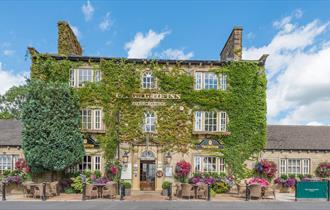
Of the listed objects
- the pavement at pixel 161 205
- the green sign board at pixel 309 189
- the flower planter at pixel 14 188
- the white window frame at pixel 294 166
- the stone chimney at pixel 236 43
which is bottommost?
the flower planter at pixel 14 188

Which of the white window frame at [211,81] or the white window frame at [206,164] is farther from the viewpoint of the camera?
the white window frame at [211,81]

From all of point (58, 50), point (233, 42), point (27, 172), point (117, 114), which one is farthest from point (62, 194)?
point (233, 42)

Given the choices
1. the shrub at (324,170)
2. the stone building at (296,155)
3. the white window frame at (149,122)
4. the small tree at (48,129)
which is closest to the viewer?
the small tree at (48,129)

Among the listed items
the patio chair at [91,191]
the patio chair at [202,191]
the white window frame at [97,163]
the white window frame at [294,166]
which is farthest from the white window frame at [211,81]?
the patio chair at [91,191]

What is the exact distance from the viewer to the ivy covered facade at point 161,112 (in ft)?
67.0

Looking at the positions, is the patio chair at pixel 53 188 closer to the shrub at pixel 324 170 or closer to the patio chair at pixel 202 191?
the patio chair at pixel 202 191

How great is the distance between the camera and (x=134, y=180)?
801 inches

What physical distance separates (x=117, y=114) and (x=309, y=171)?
44.3 ft

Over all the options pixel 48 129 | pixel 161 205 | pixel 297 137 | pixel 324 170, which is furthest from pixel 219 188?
pixel 48 129

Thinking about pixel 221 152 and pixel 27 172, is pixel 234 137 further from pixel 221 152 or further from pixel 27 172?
pixel 27 172

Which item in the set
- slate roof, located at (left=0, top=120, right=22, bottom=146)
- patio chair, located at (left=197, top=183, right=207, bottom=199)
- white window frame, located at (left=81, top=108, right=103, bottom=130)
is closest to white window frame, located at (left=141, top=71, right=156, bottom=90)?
white window frame, located at (left=81, top=108, right=103, bottom=130)

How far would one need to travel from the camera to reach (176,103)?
20.8 metres

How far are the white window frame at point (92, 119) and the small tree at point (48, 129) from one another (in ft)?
5.49

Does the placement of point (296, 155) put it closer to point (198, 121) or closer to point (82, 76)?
point (198, 121)
